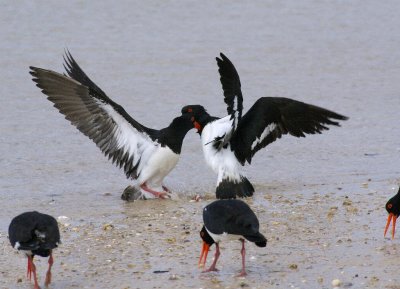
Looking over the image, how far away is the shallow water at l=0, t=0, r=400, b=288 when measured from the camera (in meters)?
6.51

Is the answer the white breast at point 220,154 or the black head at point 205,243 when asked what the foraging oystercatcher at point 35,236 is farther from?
the white breast at point 220,154

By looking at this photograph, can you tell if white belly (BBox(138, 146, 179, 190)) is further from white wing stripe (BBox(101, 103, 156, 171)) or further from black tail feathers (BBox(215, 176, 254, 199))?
black tail feathers (BBox(215, 176, 254, 199))

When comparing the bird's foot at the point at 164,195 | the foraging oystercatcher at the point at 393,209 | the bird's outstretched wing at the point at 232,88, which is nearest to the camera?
the foraging oystercatcher at the point at 393,209

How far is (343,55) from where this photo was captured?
48.6ft

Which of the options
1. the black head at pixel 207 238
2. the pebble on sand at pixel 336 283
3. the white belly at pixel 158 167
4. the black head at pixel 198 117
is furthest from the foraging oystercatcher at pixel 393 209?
the white belly at pixel 158 167

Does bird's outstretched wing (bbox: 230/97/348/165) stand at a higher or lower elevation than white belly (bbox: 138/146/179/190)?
higher

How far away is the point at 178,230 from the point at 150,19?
9.25m

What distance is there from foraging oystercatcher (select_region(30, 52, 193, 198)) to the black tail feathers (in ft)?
2.06

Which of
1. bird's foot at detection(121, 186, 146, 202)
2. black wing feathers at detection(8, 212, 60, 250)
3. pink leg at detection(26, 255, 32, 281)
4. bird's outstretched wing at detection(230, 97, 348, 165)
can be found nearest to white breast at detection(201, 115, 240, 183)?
bird's outstretched wing at detection(230, 97, 348, 165)

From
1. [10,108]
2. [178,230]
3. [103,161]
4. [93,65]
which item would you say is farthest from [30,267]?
[93,65]

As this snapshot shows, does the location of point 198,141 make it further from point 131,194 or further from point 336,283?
point 336,283

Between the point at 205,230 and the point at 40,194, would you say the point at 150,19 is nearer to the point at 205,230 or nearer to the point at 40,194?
the point at 40,194

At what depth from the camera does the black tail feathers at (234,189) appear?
8.39 m

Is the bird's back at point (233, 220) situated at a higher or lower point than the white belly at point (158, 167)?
lower
